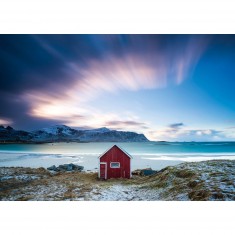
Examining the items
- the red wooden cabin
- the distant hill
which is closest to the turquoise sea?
the distant hill

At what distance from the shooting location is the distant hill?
32.1 feet

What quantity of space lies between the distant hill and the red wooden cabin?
1.19 metres

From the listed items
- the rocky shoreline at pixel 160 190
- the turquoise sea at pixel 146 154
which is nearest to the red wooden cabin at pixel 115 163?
the turquoise sea at pixel 146 154

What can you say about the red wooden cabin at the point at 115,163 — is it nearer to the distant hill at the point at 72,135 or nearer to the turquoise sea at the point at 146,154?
the distant hill at the point at 72,135

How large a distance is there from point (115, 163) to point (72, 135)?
3451mm

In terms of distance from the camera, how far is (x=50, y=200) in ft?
17.7

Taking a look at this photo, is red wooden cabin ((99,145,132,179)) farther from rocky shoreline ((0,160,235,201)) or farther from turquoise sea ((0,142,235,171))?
rocky shoreline ((0,160,235,201))

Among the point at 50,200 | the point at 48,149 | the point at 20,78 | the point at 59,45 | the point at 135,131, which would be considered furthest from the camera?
the point at 48,149

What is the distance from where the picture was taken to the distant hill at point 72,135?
9780mm

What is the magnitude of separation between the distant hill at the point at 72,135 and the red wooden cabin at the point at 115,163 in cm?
119

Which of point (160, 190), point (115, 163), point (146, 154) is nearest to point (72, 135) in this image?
point (115, 163)
